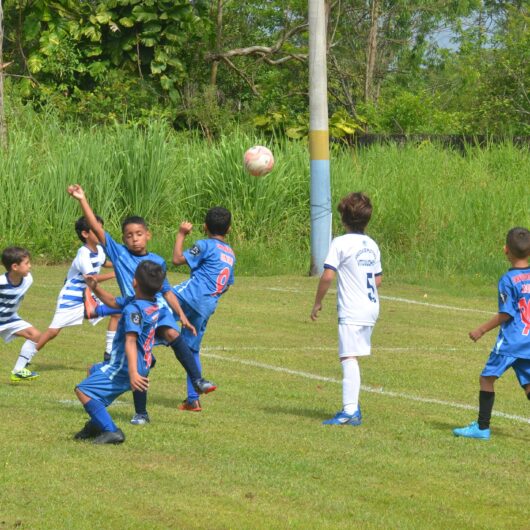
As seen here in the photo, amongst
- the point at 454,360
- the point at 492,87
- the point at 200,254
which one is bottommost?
the point at 454,360

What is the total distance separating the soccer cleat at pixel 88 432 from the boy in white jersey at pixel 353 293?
1.84m

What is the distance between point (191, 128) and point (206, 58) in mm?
4424

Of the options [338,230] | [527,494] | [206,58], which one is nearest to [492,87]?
[206,58]

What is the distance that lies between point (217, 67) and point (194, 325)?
25678mm

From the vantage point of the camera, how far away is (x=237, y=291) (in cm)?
1791

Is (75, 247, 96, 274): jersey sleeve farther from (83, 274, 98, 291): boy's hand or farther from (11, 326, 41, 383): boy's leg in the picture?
(83, 274, 98, 291): boy's hand

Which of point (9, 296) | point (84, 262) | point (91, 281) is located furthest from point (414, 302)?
point (91, 281)

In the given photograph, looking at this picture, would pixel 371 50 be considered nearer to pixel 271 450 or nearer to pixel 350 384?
pixel 350 384

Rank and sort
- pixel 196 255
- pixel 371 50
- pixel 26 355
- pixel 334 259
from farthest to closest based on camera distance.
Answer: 1. pixel 371 50
2. pixel 26 355
3. pixel 196 255
4. pixel 334 259

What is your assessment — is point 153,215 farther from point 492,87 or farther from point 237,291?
point 492,87

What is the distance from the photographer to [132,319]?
781 centimetres

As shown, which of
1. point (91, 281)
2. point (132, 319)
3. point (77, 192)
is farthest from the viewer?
point (77, 192)

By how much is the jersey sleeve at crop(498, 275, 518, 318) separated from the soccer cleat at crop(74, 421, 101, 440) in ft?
9.39

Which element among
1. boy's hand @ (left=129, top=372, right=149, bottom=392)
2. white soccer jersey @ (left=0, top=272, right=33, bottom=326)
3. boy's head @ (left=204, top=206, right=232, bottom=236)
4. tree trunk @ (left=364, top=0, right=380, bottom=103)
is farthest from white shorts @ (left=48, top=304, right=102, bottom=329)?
tree trunk @ (left=364, top=0, right=380, bottom=103)
